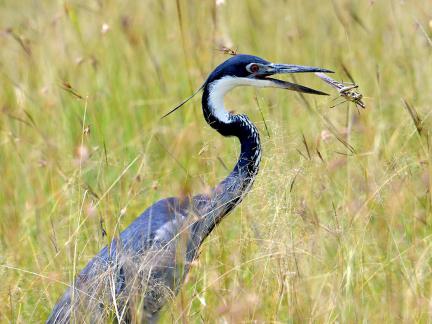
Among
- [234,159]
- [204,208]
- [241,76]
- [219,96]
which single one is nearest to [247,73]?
[241,76]

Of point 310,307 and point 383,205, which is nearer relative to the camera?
point 310,307

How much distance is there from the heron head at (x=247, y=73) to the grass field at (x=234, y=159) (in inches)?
3.8

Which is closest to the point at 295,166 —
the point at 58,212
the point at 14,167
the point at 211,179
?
the point at 211,179

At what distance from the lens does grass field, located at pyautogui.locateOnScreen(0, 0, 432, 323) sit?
119 inches

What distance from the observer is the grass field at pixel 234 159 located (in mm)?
3014

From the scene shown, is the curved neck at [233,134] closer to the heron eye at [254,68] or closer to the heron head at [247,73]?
the heron head at [247,73]

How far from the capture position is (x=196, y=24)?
5.64 meters

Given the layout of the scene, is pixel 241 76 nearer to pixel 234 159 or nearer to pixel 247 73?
pixel 247 73

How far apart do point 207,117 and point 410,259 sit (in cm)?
93

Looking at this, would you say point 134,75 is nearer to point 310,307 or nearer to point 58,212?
point 58,212

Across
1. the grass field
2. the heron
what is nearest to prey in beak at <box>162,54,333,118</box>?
the heron

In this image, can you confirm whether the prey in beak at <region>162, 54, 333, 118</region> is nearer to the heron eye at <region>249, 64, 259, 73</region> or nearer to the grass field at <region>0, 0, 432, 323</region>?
the heron eye at <region>249, 64, 259, 73</region>

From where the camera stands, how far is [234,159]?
13.2ft

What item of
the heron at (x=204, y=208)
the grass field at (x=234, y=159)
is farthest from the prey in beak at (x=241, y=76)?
the grass field at (x=234, y=159)
